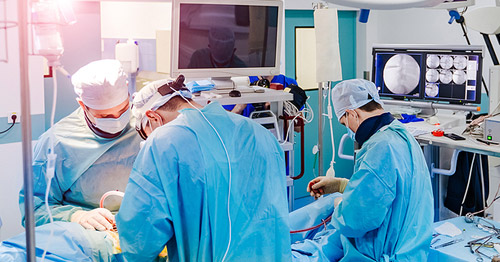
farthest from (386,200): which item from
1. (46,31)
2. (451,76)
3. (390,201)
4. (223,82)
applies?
(451,76)

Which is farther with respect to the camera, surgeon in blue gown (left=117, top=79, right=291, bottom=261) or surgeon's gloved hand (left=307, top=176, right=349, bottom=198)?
surgeon's gloved hand (left=307, top=176, right=349, bottom=198)

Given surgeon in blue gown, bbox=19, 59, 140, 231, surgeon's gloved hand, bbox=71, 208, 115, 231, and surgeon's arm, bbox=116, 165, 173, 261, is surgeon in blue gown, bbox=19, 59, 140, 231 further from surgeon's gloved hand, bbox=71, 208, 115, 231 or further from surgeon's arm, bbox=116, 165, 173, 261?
surgeon's arm, bbox=116, 165, 173, 261

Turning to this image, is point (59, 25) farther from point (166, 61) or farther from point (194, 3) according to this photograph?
point (166, 61)

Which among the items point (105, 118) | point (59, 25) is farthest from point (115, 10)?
point (59, 25)

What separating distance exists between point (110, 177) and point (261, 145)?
2.36ft

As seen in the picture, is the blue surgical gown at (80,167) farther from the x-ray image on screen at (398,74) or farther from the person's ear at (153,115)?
the x-ray image on screen at (398,74)

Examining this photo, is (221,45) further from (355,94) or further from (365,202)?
(365,202)

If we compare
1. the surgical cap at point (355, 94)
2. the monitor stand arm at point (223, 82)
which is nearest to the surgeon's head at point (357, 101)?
the surgical cap at point (355, 94)

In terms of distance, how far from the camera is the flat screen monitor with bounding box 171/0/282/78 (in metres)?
2.38

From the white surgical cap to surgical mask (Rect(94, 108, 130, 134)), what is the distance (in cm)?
19

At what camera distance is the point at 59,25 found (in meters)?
1.18

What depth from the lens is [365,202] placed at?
218cm


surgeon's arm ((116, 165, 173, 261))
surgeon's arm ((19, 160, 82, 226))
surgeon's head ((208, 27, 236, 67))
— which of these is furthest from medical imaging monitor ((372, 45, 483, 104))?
surgeon's arm ((116, 165, 173, 261))

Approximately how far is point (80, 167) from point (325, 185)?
1178 millimetres
